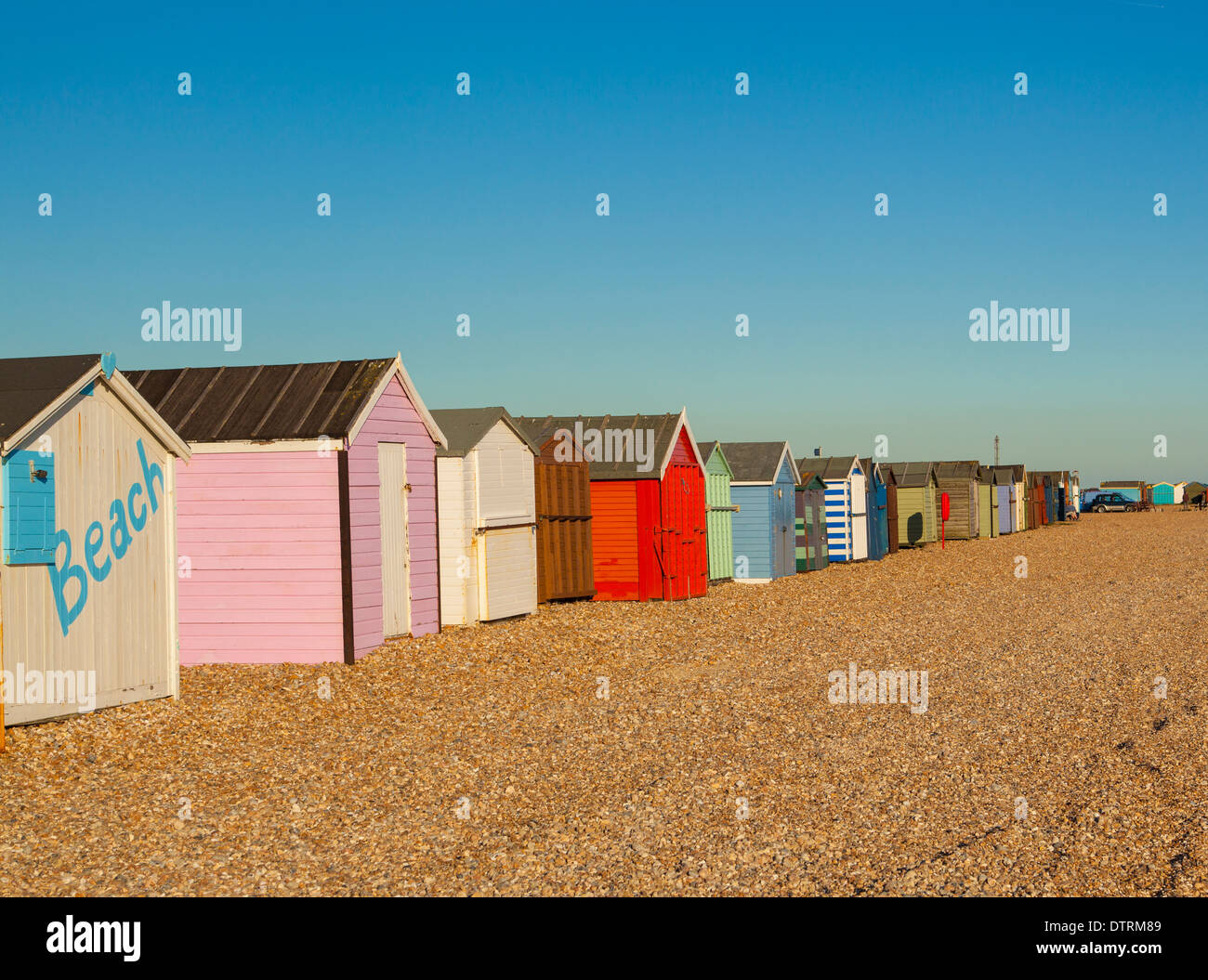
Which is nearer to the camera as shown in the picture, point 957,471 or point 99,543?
point 99,543

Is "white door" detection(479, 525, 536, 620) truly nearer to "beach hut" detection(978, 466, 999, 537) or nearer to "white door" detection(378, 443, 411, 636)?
"white door" detection(378, 443, 411, 636)

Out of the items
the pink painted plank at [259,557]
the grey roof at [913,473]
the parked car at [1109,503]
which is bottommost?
the parked car at [1109,503]

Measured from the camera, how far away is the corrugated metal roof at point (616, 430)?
24109mm

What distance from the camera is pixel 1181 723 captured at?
11.4m

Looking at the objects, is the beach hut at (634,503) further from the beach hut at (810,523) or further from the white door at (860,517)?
the white door at (860,517)

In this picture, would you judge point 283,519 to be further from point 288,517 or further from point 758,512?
point 758,512

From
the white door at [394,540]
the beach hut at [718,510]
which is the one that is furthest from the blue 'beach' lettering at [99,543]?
the beach hut at [718,510]

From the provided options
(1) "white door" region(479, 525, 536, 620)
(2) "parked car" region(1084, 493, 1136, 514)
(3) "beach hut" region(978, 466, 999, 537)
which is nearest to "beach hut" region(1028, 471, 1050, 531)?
(3) "beach hut" region(978, 466, 999, 537)

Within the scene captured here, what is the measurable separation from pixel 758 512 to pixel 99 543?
2139 cm

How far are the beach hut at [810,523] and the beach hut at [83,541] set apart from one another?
2334 centimetres

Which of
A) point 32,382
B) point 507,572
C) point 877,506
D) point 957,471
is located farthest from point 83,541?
point 957,471

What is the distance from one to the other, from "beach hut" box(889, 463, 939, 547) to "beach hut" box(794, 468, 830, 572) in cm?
1200

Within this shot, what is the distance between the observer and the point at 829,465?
123 feet

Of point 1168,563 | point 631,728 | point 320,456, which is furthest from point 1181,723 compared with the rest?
point 1168,563
